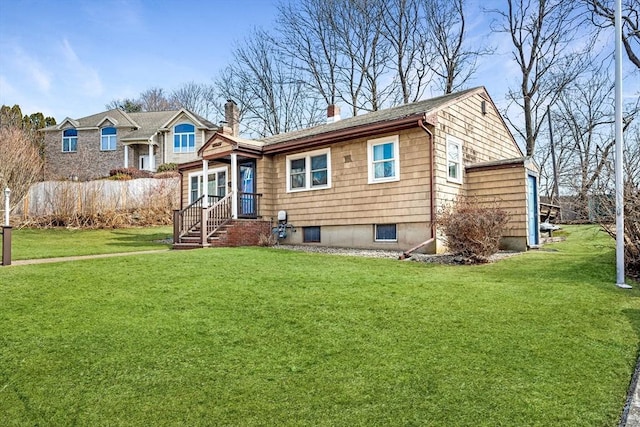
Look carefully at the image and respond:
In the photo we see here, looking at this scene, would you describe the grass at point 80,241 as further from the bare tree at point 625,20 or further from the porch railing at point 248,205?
the bare tree at point 625,20

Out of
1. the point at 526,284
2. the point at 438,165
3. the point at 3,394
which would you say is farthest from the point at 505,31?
the point at 3,394

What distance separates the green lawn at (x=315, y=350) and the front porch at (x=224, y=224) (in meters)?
5.48

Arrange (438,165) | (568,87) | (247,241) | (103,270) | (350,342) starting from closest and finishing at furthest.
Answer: (350,342) → (103,270) → (438,165) → (247,241) → (568,87)

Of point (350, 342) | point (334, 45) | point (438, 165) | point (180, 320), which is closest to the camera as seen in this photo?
point (350, 342)

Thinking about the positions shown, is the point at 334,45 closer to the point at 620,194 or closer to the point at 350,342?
the point at 620,194

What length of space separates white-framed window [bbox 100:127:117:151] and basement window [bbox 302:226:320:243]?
26.3 meters

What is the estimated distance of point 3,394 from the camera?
3.36 metres

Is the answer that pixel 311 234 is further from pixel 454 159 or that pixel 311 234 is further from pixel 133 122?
pixel 133 122

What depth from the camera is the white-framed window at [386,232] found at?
11.6m

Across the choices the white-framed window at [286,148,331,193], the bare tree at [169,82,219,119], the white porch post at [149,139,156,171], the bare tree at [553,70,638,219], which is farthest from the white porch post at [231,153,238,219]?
the bare tree at [169,82,219,119]

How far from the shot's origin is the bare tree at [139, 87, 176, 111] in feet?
164

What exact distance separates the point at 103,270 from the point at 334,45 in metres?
23.8

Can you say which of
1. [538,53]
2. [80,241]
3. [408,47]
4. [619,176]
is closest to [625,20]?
[538,53]

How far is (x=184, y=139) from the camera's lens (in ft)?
107
